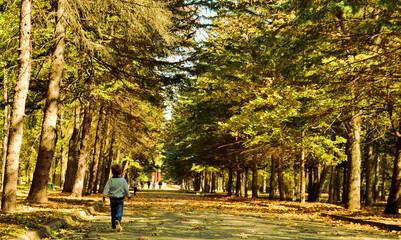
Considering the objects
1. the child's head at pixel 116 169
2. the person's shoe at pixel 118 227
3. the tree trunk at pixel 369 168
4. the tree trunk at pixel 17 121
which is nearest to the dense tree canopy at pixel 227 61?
the tree trunk at pixel 17 121

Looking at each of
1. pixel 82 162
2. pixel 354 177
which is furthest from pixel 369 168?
pixel 82 162

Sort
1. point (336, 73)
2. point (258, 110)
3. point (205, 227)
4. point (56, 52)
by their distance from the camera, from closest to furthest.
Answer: point (205, 227), point (336, 73), point (56, 52), point (258, 110)

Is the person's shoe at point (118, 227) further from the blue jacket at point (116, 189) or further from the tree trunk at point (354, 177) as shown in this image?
the tree trunk at point (354, 177)

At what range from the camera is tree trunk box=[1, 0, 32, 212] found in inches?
414

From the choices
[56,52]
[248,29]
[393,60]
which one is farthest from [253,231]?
[248,29]

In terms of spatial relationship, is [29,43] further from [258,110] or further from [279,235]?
[258,110]

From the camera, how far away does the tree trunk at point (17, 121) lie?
10.5m

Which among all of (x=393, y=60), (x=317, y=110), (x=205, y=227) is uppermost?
(x=393, y=60)

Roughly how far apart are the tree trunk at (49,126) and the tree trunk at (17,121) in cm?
308

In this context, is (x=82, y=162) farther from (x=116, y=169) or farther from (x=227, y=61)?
(x=116, y=169)

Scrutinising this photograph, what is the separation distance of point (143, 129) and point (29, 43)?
1809 cm

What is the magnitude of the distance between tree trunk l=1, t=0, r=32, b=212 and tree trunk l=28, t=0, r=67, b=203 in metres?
3.08

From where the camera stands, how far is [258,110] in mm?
23078

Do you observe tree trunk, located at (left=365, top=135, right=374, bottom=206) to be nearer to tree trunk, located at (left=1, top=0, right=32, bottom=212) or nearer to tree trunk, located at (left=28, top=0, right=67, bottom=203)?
tree trunk, located at (left=28, top=0, right=67, bottom=203)
